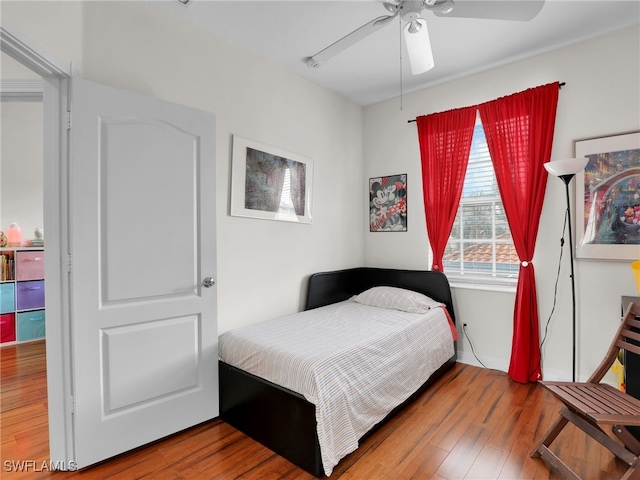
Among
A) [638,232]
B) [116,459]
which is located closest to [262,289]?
[116,459]

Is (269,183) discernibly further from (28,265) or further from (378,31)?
(28,265)

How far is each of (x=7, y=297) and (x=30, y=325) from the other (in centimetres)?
41

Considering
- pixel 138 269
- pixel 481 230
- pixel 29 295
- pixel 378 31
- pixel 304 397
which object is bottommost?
pixel 304 397

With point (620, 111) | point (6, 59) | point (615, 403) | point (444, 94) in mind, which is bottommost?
point (615, 403)

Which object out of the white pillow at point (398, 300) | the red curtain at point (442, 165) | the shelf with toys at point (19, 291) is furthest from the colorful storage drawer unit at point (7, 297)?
the red curtain at point (442, 165)

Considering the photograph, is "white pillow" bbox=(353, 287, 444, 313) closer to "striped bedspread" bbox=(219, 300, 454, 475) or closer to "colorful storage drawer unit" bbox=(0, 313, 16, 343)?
"striped bedspread" bbox=(219, 300, 454, 475)

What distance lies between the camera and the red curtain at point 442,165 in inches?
126

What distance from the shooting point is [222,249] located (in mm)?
2564

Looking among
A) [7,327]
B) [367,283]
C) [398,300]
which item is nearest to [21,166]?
[7,327]

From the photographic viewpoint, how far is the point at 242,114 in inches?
107

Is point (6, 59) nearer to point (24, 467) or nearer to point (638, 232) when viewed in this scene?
point (24, 467)

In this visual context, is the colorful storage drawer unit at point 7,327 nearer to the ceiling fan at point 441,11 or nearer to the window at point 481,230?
the ceiling fan at point 441,11

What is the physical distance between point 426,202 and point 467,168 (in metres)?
A: 0.50

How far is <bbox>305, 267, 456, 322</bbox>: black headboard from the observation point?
3.27m
